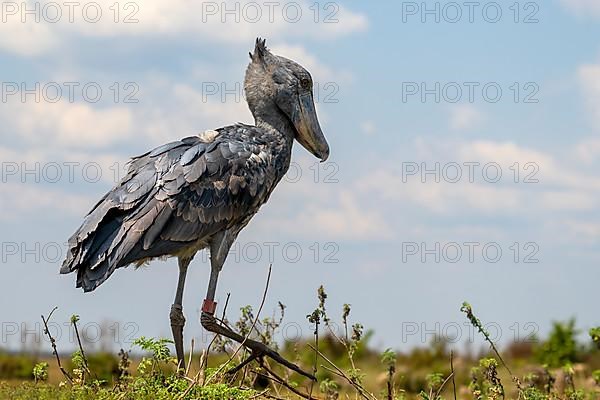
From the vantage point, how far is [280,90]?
9258 millimetres

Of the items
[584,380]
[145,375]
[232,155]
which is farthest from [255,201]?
[584,380]

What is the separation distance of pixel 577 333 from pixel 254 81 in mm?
11270

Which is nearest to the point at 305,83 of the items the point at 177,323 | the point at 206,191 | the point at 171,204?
the point at 206,191

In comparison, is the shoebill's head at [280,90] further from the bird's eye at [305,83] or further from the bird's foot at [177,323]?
the bird's foot at [177,323]

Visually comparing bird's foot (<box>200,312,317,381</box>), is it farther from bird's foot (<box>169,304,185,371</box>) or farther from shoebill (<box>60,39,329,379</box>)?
bird's foot (<box>169,304,185,371</box>)

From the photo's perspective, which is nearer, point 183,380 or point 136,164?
point 183,380

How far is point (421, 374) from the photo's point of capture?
18750mm

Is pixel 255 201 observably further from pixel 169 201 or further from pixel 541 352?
pixel 541 352

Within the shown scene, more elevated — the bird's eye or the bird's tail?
the bird's eye

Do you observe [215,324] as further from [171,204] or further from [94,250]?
[94,250]

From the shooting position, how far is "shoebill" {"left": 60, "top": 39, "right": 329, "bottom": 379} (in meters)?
8.15

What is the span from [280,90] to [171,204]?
5.23 ft

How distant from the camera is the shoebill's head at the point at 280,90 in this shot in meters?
9.28

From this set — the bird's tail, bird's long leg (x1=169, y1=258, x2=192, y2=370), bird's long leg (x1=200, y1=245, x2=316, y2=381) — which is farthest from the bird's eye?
the bird's tail
